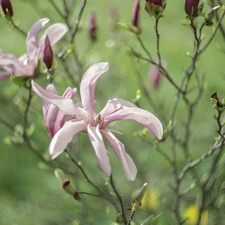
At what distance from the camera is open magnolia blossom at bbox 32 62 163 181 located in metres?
0.80

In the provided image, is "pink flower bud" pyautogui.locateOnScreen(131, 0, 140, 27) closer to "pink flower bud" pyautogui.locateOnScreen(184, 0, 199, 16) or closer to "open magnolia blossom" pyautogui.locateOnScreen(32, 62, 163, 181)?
"pink flower bud" pyautogui.locateOnScreen(184, 0, 199, 16)

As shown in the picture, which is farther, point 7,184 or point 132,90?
point 132,90

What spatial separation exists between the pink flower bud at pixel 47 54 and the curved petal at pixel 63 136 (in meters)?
0.24

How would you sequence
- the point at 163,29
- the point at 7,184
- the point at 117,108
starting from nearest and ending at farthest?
the point at 117,108
the point at 7,184
the point at 163,29

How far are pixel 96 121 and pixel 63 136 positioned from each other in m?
0.11

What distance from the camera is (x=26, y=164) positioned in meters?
2.65

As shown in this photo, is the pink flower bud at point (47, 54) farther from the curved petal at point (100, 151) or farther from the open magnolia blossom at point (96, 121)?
the curved petal at point (100, 151)

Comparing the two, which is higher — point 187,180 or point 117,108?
point 117,108

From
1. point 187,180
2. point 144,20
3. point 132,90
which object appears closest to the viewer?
point 187,180

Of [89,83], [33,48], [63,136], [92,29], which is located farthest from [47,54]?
[92,29]

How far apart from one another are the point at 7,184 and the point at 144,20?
91.3 inches

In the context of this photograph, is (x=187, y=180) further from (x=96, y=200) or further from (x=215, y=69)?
(x=215, y=69)

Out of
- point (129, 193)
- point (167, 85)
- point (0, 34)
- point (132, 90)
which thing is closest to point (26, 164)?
point (129, 193)

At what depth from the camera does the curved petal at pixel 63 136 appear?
2.59 feet
